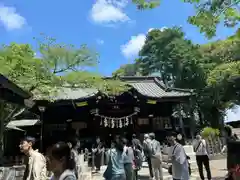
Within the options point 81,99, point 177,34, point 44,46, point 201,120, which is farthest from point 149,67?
point 44,46

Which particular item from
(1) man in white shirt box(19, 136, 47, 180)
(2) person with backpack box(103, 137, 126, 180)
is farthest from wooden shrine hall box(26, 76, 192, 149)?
(1) man in white shirt box(19, 136, 47, 180)

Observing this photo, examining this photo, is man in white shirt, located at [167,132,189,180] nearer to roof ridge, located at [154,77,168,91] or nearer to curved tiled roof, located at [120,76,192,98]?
curved tiled roof, located at [120,76,192,98]

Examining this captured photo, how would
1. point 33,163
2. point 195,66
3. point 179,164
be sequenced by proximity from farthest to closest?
point 195,66, point 179,164, point 33,163

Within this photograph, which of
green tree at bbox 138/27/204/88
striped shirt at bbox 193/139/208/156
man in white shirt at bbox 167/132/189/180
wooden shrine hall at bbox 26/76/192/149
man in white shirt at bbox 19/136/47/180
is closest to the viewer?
man in white shirt at bbox 19/136/47/180

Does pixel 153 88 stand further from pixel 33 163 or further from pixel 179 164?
pixel 33 163

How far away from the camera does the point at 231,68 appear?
20.3m

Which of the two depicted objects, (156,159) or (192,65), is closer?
Answer: (156,159)

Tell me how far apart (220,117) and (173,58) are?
7.07m

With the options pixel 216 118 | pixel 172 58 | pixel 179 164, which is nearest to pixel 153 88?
pixel 172 58

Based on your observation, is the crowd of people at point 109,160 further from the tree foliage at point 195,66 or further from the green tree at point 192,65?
the green tree at point 192,65

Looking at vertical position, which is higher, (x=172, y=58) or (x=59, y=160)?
(x=172, y=58)

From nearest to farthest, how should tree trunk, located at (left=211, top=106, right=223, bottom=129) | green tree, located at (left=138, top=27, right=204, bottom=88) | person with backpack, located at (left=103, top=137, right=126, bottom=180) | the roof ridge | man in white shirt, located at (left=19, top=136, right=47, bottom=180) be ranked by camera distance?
man in white shirt, located at (left=19, top=136, right=47, bottom=180)
person with backpack, located at (left=103, top=137, right=126, bottom=180)
the roof ridge
green tree, located at (left=138, top=27, right=204, bottom=88)
tree trunk, located at (left=211, top=106, right=223, bottom=129)

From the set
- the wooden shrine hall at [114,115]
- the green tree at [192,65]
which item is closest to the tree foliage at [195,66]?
the green tree at [192,65]

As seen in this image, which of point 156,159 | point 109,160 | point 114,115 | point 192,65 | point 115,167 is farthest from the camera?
point 192,65
